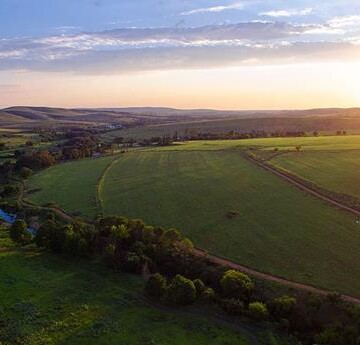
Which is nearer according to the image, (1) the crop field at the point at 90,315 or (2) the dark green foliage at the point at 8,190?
(1) the crop field at the point at 90,315

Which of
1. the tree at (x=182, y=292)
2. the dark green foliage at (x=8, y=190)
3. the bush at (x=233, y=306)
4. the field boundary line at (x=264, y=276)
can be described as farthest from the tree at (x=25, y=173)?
the bush at (x=233, y=306)

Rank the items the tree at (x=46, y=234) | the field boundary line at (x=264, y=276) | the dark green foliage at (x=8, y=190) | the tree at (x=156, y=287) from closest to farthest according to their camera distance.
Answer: the field boundary line at (x=264, y=276) < the tree at (x=156, y=287) < the tree at (x=46, y=234) < the dark green foliage at (x=8, y=190)

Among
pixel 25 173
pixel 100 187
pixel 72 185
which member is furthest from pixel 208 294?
pixel 25 173

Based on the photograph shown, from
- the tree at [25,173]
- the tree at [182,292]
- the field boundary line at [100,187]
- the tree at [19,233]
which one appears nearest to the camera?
the tree at [182,292]

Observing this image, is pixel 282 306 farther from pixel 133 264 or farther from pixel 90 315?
pixel 133 264

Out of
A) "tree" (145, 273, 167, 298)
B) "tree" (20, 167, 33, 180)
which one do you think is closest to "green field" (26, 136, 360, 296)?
"tree" (20, 167, 33, 180)

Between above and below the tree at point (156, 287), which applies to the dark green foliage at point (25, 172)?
below

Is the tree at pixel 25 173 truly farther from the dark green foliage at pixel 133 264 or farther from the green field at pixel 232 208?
the dark green foliage at pixel 133 264

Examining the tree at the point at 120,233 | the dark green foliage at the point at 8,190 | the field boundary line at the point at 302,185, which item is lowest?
the dark green foliage at the point at 8,190
